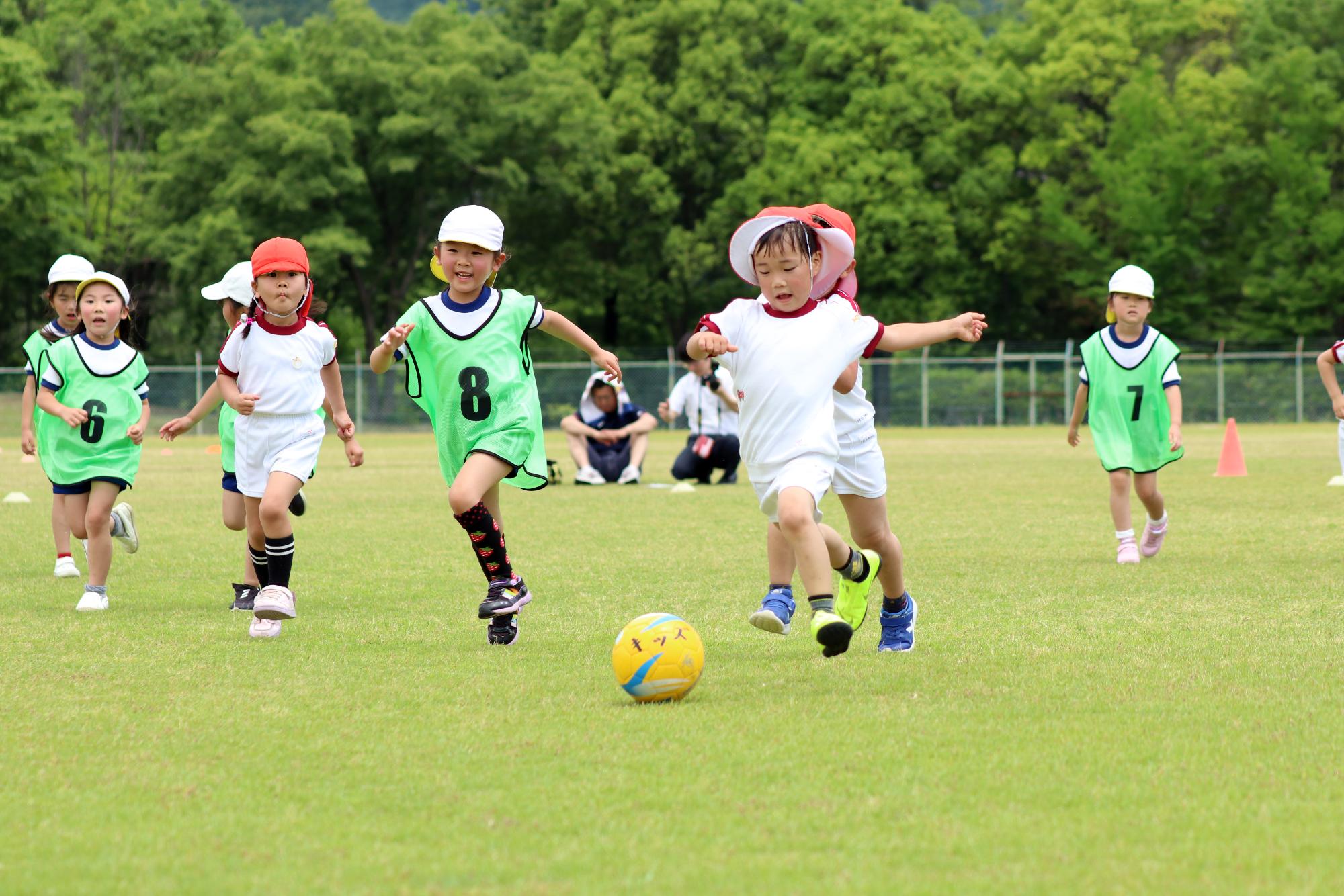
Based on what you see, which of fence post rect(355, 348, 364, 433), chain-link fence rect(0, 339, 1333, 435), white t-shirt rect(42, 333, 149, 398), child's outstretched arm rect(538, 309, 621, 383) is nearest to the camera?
child's outstretched arm rect(538, 309, 621, 383)

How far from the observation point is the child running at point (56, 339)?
967 cm

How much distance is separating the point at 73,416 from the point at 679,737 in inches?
206

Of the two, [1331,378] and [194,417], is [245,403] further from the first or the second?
[1331,378]

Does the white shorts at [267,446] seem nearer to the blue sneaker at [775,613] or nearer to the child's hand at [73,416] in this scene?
the child's hand at [73,416]

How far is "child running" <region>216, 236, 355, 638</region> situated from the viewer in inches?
309

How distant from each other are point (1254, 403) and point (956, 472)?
25.0 meters

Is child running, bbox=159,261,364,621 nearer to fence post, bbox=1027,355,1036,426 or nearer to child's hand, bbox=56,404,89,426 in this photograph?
child's hand, bbox=56,404,89,426

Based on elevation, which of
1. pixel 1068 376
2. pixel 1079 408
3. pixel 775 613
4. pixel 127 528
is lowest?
pixel 1068 376

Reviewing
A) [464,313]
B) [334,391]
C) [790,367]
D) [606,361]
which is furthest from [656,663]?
[334,391]

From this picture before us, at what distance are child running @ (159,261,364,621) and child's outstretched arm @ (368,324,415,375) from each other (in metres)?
0.68

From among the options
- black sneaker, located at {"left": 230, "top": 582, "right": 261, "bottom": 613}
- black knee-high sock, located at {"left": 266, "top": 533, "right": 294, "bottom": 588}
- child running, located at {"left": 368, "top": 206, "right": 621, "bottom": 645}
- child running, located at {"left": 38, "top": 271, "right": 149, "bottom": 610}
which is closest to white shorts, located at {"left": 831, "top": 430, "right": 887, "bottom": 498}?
child running, located at {"left": 368, "top": 206, "right": 621, "bottom": 645}

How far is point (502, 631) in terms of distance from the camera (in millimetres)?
7105

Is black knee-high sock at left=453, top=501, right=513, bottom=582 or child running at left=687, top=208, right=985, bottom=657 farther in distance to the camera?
black knee-high sock at left=453, top=501, right=513, bottom=582

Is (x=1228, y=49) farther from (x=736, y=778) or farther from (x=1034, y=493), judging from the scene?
(x=736, y=778)
